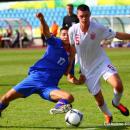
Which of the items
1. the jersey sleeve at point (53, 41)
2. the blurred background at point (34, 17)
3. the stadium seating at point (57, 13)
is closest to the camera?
the jersey sleeve at point (53, 41)

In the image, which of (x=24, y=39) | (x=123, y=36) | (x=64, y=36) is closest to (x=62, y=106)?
(x=64, y=36)

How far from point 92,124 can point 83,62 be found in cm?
116

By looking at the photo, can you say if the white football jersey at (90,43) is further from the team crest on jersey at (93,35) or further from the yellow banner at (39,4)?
the yellow banner at (39,4)

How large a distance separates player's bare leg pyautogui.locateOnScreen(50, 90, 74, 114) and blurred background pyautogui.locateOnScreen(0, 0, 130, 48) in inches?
1357

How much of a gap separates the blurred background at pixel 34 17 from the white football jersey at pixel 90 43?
110 ft

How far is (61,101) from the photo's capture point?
9828 millimetres

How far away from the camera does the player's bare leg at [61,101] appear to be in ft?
32.0

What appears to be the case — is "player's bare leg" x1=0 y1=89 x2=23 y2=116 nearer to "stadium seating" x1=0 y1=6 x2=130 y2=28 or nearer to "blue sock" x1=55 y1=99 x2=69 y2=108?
"blue sock" x1=55 y1=99 x2=69 y2=108

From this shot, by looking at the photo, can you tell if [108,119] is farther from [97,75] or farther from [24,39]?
[24,39]

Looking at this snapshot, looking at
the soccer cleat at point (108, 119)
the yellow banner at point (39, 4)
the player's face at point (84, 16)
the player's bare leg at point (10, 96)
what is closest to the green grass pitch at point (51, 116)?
the soccer cleat at point (108, 119)

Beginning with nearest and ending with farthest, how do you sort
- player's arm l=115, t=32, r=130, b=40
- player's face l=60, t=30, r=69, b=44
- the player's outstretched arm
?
the player's outstretched arm < player's face l=60, t=30, r=69, b=44 < player's arm l=115, t=32, r=130, b=40

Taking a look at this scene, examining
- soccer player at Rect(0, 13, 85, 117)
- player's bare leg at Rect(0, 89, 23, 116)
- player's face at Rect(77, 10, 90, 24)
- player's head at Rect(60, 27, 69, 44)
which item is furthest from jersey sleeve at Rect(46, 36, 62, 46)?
player's bare leg at Rect(0, 89, 23, 116)

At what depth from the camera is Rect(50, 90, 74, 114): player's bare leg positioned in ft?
32.0

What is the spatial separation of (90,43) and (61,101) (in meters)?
1.37
